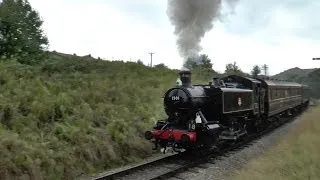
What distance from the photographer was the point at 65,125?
12609 millimetres

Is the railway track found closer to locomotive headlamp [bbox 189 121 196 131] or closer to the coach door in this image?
locomotive headlamp [bbox 189 121 196 131]

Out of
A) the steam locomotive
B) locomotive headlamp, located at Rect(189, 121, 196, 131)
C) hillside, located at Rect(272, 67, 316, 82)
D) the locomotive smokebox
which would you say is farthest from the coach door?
hillside, located at Rect(272, 67, 316, 82)

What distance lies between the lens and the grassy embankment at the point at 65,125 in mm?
10320

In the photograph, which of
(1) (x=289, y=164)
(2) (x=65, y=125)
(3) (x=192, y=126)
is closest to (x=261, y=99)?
(3) (x=192, y=126)

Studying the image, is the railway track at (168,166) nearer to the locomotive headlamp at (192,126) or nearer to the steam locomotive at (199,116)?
the steam locomotive at (199,116)

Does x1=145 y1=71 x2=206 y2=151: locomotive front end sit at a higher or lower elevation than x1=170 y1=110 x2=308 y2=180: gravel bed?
higher

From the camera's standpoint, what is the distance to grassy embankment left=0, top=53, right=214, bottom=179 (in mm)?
10320

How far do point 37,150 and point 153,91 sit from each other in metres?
12.2

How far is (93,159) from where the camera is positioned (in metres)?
12.1

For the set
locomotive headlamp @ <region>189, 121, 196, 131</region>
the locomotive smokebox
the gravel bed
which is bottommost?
the gravel bed

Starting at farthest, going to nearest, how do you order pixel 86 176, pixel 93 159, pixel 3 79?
pixel 3 79 → pixel 93 159 → pixel 86 176

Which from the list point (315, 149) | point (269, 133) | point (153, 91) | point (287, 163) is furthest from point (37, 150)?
Result: point (269, 133)

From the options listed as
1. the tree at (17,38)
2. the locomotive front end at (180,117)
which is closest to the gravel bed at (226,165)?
the locomotive front end at (180,117)

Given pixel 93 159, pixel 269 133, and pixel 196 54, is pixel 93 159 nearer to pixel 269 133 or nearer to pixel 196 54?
pixel 196 54
